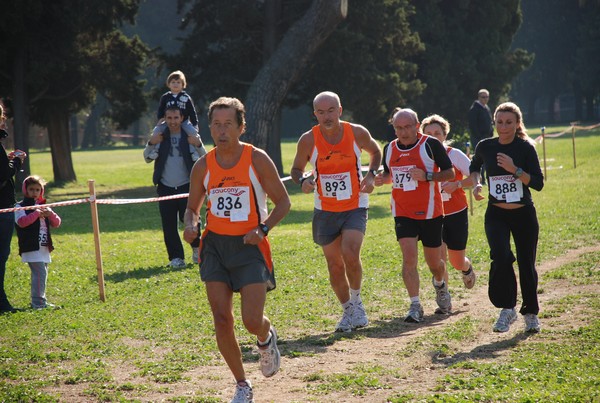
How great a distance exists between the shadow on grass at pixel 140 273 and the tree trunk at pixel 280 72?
45.2 ft

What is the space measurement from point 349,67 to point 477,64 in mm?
10306

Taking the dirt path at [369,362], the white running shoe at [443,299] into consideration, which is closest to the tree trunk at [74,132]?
the white running shoe at [443,299]

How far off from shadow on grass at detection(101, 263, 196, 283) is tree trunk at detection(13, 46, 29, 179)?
16989mm

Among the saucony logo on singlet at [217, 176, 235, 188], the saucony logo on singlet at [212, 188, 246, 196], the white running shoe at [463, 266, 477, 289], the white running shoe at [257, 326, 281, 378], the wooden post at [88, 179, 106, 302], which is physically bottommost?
the white running shoe at [463, 266, 477, 289]

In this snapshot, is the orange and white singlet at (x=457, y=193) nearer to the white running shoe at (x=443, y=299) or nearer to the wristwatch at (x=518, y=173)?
the white running shoe at (x=443, y=299)

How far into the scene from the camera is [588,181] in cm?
2514

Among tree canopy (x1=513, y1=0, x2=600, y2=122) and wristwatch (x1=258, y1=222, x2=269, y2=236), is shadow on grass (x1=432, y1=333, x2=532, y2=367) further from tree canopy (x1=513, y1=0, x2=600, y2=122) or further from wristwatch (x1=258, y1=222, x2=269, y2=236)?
tree canopy (x1=513, y1=0, x2=600, y2=122)

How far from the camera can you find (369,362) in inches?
299

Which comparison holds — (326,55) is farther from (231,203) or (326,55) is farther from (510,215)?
(231,203)

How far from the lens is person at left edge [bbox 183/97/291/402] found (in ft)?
21.7

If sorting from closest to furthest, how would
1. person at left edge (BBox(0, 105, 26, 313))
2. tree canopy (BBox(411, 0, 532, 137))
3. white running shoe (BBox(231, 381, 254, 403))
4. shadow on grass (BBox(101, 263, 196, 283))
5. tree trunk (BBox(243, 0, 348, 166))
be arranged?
white running shoe (BBox(231, 381, 254, 403)) → person at left edge (BBox(0, 105, 26, 313)) → shadow on grass (BBox(101, 263, 196, 283)) → tree trunk (BBox(243, 0, 348, 166)) → tree canopy (BBox(411, 0, 532, 137))

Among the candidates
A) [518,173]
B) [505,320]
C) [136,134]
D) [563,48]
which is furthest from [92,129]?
[518,173]

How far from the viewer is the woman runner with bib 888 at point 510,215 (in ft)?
28.1

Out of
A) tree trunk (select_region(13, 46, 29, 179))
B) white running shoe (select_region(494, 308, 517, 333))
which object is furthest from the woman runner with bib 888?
tree trunk (select_region(13, 46, 29, 179))
